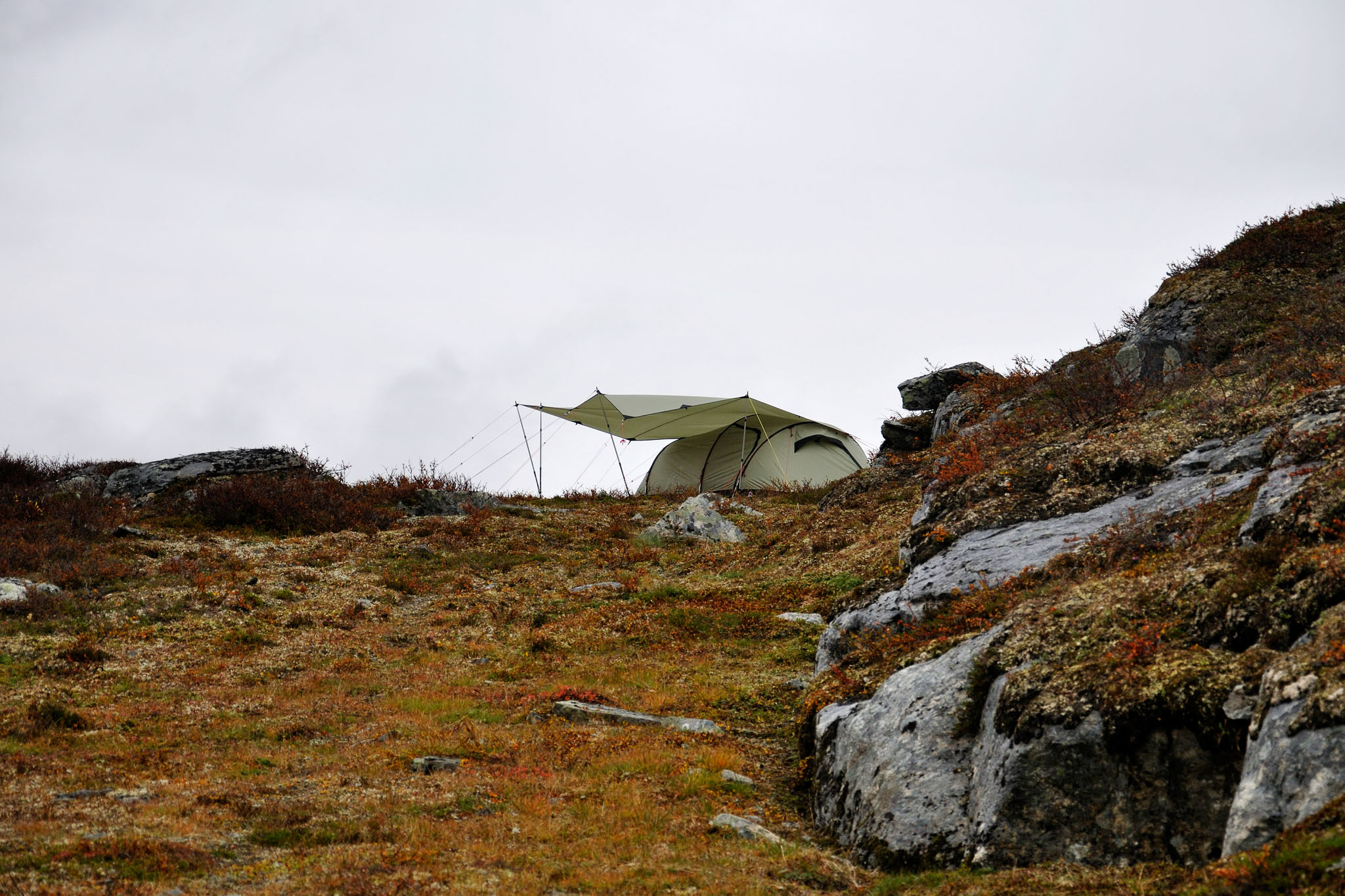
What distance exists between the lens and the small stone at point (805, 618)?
1808 centimetres

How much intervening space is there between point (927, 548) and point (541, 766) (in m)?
5.99

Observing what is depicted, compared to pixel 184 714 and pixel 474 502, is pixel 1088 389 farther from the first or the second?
pixel 474 502

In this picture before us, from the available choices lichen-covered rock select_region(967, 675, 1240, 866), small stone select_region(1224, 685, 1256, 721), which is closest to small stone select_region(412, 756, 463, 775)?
lichen-covered rock select_region(967, 675, 1240, 866)

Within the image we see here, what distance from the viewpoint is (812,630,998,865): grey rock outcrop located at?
24.7ft

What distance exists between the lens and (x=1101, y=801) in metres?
6.68

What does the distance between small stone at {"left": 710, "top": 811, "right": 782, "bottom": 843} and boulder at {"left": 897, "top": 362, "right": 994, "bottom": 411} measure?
26632mm

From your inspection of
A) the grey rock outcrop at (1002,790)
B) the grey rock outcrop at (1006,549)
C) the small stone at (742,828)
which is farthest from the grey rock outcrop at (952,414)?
the small stone at (742,828)

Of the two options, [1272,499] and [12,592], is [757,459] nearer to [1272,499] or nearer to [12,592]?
[12,592]

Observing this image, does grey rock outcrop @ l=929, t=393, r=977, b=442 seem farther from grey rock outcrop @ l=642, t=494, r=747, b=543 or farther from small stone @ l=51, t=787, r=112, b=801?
small stone @ l=51, t=787, r=112, b=801

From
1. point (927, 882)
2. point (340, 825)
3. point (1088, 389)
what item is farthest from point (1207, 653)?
point (1088, 389)

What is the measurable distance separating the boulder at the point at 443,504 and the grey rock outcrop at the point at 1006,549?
67.6 feet

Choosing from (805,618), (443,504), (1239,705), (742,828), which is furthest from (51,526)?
(1239,705)

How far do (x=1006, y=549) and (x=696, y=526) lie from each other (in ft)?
57.3

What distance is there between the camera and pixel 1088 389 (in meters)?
17.2
